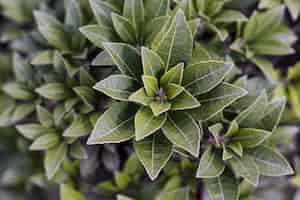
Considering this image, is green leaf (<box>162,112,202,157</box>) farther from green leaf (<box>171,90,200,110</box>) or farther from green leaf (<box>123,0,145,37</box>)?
green leaf (<box>123,0,145,37</box>)

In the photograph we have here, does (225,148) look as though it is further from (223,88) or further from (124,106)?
(124,106)

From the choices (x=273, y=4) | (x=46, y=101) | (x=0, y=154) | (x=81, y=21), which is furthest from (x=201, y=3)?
(x=0, y=154)

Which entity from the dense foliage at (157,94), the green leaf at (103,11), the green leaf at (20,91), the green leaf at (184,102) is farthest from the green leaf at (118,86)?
the green leaf at (20,91)

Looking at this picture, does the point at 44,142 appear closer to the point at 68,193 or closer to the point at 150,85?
the point at 68,193

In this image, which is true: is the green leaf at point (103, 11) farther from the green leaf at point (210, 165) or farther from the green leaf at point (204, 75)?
the green leaf at point (210, 165)

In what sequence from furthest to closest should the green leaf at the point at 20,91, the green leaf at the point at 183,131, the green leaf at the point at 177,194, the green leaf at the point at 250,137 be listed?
the green leaf at the point at 20,91 < the green leaf at the point at 177,194 < the green leaf at the point at 250,137 < the green leaf at the point at 183,131

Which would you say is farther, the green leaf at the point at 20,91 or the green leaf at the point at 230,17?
the green leaf at the point at 20,91
